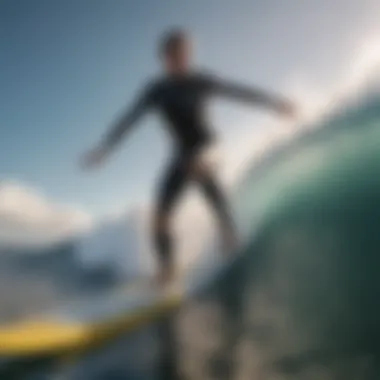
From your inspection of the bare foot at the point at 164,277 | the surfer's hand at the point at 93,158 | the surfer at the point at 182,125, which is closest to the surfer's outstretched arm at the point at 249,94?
the surfer at the point at 182,125

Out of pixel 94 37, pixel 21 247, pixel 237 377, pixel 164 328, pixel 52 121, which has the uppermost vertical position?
pixel 94 37

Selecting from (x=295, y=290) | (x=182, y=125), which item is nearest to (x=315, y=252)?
(x=295, y=290)

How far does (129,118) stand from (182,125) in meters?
0.14

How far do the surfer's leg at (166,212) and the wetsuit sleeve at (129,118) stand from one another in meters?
0.16

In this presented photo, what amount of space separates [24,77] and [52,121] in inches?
5.8

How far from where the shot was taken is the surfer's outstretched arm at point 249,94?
2.50m

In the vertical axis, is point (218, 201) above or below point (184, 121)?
below

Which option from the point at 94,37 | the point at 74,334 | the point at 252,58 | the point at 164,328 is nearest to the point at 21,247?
the point at 74,334

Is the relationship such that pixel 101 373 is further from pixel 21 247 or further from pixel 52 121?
pixel 52 121

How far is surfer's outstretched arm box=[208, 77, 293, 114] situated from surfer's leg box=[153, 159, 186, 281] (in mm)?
221

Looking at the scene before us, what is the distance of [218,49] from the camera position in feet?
8.26

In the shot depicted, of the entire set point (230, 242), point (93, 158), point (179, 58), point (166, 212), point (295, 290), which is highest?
point (179, 58)

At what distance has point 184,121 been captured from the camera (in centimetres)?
252

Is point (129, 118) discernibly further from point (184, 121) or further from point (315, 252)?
point (315, 252)
